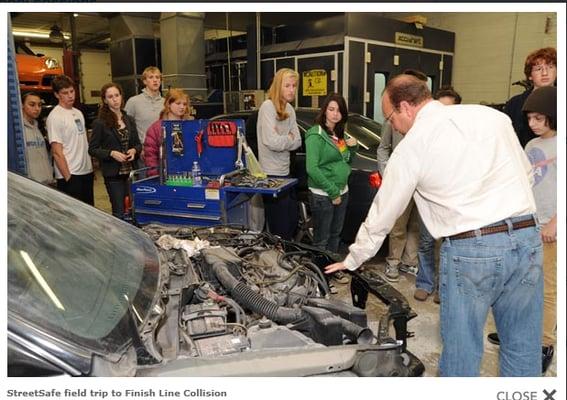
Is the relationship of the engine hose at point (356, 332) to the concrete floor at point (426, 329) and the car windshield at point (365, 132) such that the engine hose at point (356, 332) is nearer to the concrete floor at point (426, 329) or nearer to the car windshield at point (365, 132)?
the concrete floor at point (426, 329)

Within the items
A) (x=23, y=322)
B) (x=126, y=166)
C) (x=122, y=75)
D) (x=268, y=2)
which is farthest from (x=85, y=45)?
(x=23, y=322)

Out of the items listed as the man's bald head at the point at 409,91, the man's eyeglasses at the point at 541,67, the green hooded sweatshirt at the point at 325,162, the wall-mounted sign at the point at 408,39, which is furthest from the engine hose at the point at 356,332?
the wall-mounted sign at the point at 408,39

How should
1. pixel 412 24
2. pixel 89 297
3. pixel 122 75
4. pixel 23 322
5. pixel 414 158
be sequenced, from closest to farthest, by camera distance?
pixel 23 322 → pixel 89 297 → pixel 414 158 → pixel 412 24 → pixel 122 75

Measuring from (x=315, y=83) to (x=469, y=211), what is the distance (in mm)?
4981

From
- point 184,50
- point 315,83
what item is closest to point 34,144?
point 184,50

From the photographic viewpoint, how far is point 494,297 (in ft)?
5.19

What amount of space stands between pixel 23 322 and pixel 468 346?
4.69 feet

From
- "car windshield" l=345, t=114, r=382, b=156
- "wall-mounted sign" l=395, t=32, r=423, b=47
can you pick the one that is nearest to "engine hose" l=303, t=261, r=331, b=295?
"car windshield" l=345, t=114, r=382, b=156

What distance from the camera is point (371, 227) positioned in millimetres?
1662

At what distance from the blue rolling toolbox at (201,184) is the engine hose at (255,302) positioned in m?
1.31

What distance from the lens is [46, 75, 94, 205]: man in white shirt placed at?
330cm

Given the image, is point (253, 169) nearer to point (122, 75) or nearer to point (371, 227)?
point (371, 227)

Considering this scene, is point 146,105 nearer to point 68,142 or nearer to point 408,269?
point 68,142
